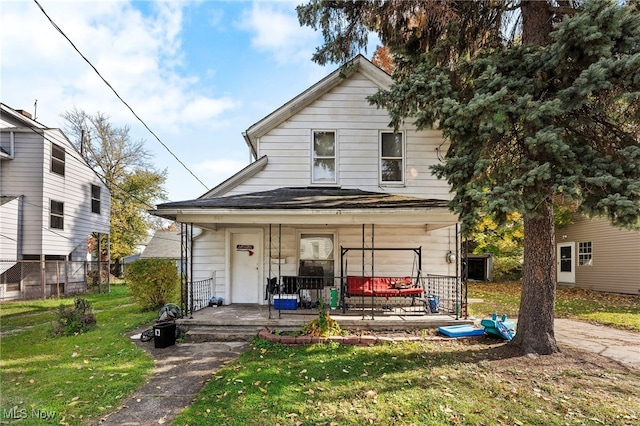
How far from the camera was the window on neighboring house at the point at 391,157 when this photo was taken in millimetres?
9641

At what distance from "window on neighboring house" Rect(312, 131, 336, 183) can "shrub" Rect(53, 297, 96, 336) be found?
674cm

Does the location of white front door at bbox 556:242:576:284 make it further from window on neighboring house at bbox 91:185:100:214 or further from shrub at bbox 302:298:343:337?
window on neighboring house at bbox 91:185:100:214

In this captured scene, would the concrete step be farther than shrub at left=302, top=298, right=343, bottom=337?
Yes

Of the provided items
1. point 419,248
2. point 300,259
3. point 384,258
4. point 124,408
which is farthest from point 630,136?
point 124,408

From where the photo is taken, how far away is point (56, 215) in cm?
1557

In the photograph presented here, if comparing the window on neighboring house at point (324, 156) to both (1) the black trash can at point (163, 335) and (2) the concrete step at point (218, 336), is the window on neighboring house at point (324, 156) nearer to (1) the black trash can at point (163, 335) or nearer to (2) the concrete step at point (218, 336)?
(2) the concrete step at point (218, 336)

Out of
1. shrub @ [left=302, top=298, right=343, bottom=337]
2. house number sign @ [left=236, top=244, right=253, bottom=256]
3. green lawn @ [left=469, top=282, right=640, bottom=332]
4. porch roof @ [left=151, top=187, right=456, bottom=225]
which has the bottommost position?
green lawn @ [left=469, top=282, right=640, bottom=332]

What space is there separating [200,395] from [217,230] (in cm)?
572

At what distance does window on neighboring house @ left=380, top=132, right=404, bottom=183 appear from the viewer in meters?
9.64

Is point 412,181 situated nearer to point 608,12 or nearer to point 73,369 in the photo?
point 608,12

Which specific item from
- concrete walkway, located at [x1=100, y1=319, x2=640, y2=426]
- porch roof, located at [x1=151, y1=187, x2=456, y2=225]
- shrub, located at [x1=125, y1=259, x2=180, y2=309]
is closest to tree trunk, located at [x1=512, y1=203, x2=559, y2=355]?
concrete walkway, located at [x1=100, y1=319, x2=640, y2=426]

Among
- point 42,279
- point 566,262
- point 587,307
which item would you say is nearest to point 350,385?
point 587,307

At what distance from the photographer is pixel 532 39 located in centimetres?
589

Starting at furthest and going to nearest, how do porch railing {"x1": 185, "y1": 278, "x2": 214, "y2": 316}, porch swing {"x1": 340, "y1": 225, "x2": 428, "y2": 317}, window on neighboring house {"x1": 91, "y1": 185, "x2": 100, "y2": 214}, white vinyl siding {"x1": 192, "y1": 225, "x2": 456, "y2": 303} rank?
1. window on neighboring house {"x1": 91, "y1": 185, "x2": 100, "y2": 214}
2. white vinyl siding {"x1": 192, "y1": 225, "x2": 456, "y2": 303}
3. porch railing {"x1": 185, "y1": 278, "x2": 214, "y2": 316}
4. porch swing {"x1": 340, "y1": 225, "x2": 428, "y2": 317}
